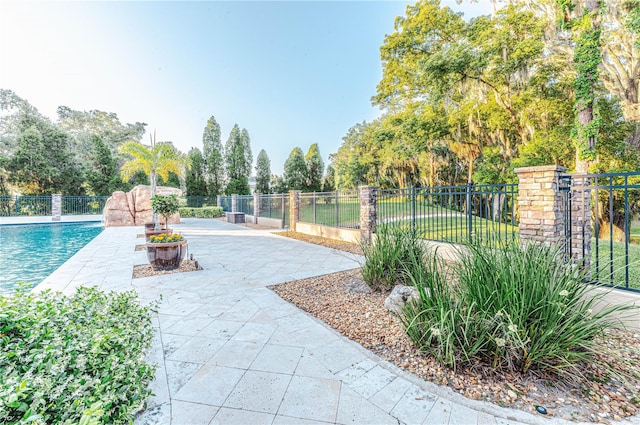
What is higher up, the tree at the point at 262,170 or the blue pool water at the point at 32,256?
the tree at the point at 262,170

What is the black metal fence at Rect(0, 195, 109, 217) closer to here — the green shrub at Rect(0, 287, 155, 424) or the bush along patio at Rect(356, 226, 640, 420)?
the green shrub at Rect(0, 287, 155, 424)

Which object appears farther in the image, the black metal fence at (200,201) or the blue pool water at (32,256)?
the black metal fence at (200,201)

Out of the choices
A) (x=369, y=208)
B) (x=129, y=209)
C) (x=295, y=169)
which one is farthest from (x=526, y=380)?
(x=295, y=169)

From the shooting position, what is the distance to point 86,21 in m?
7.54

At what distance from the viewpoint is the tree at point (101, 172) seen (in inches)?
804

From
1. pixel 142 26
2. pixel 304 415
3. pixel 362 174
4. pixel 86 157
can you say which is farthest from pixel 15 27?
pixel 362 174

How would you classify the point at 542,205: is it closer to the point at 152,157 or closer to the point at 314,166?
the point at 152,157

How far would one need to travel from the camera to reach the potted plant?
5.14m

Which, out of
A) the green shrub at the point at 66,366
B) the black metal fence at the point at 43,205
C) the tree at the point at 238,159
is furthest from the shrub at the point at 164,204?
the black metal fence at the point at 43,205

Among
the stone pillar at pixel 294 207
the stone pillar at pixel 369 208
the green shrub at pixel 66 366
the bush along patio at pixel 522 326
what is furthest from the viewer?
the stone pillar at pixel 294 207

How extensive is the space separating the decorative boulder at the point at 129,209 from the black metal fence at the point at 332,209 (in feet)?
26.7

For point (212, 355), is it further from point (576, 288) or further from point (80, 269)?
point (80, 269)

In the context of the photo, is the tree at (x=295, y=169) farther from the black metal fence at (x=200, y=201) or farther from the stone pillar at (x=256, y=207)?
the stone pillar at (x=256, y=207)

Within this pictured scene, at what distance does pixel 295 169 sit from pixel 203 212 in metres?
9.22
